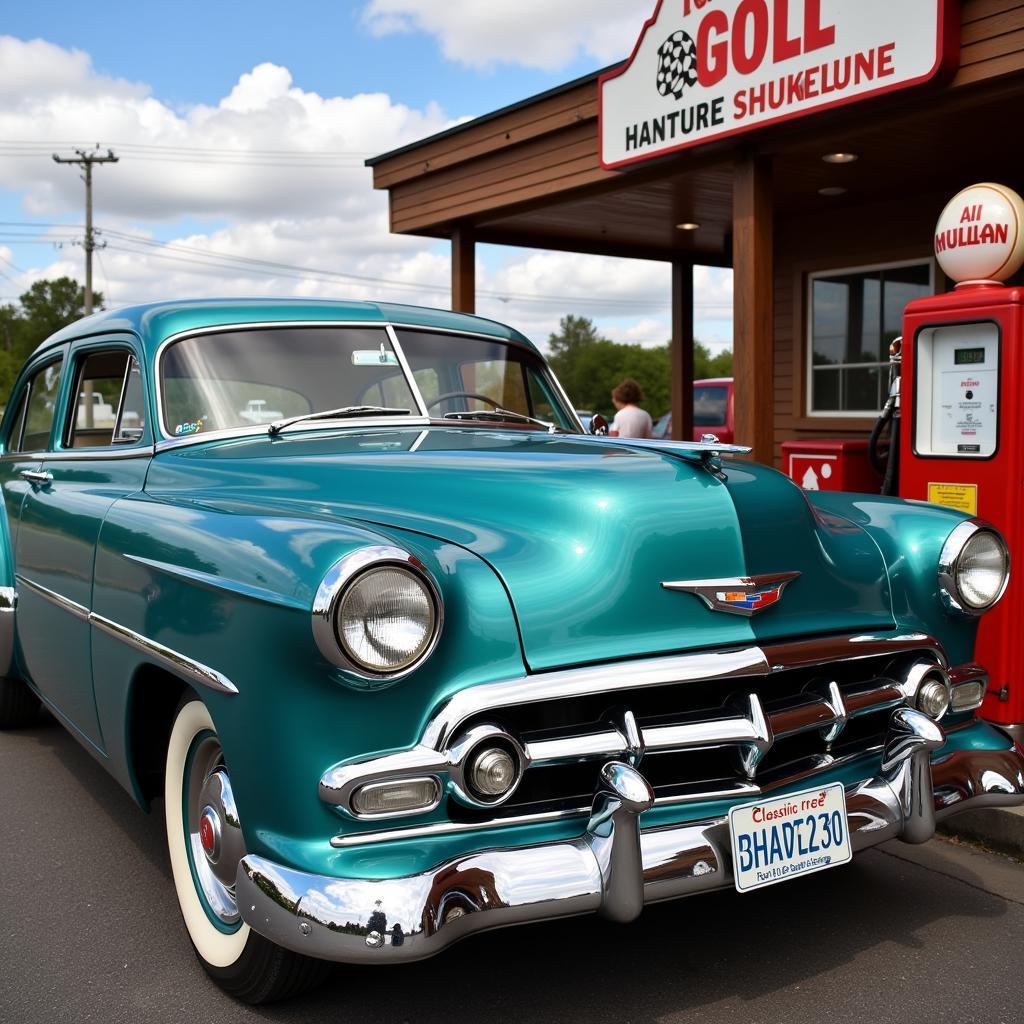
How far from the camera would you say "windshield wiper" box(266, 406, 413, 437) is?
130 inches

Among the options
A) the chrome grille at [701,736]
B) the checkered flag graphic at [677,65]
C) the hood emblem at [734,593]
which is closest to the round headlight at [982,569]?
the chrome grille at [701,736]

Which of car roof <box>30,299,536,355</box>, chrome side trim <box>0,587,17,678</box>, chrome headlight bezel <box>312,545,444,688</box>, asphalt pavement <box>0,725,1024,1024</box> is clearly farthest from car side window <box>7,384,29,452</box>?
chrome headlight bezel <box>312,545,444,688</box>

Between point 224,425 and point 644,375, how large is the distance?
99.3 m

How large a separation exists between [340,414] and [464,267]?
678 centimetres

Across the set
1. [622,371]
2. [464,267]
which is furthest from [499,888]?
[622,371]

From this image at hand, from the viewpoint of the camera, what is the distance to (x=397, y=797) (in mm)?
2068

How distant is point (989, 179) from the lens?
8.33 m

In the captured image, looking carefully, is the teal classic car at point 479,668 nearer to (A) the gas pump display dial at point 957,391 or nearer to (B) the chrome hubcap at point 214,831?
(B) the chrome hubcap at point 214,831

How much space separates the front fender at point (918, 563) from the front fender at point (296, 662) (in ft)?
3.94

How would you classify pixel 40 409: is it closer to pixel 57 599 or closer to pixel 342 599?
pixel 57 599

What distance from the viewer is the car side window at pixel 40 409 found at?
14.5 ft

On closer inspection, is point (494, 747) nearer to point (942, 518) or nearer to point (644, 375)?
point (942, 518)

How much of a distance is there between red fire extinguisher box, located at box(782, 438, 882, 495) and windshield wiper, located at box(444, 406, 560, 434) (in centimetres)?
289

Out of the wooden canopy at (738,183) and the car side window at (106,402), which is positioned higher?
the wooden canopy at (738,183)
